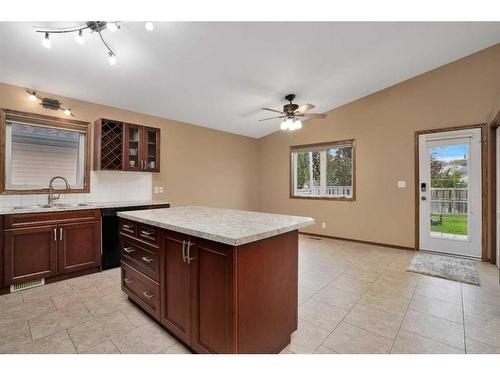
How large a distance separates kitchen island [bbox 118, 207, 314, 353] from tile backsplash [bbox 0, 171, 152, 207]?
2199 millimetres

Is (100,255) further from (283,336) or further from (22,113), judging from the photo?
(283,336)

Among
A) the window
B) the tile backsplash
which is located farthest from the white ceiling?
the window

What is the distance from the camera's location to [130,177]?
161 inches

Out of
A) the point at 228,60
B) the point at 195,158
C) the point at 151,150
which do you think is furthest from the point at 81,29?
the point at 195,158

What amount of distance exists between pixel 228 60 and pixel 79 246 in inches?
121

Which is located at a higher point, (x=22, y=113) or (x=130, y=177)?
(x=22, y=113)

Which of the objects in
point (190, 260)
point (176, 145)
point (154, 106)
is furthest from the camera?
point (176, 145)

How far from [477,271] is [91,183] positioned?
5708 mm

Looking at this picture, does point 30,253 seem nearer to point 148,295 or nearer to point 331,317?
point 148,295

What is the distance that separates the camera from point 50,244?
2.86 meters

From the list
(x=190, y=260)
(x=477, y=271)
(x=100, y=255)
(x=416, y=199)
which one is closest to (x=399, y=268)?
(x=477, y=271)

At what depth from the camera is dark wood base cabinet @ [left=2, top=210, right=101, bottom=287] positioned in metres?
2.62

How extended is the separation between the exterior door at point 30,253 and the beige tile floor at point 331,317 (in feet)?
0.63
